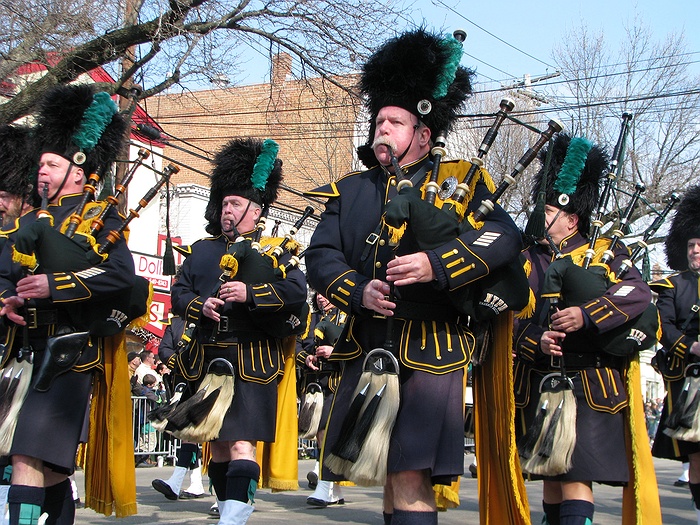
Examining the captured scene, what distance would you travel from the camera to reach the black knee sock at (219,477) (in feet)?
21.1

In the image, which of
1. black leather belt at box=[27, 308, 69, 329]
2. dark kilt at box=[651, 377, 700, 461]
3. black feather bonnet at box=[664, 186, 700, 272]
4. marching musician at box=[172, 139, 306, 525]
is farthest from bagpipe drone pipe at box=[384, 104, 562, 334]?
black feather bonnet at box=[664, 186, 700, 272]

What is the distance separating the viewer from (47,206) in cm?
558

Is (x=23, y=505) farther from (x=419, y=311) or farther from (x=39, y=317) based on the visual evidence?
(x=419, y=311)

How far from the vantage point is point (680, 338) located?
7414 mm

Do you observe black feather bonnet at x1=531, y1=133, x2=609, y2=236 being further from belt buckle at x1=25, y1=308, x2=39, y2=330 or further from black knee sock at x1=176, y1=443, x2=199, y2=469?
black knee sock at x1=176, y1=443, x2=199, y2=469

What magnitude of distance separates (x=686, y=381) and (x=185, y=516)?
13.0ft

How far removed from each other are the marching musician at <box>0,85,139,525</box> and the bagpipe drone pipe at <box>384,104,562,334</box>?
1.95 m

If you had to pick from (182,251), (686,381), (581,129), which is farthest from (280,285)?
(581,129)

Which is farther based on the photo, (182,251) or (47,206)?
(182,251)

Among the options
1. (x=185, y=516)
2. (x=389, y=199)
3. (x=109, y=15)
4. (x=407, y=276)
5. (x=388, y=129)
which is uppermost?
(x=109, y=15)

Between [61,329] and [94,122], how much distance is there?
133cm

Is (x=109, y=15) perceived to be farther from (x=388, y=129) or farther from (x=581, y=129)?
(x=581, y=129)

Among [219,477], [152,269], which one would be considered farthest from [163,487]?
[152,269]

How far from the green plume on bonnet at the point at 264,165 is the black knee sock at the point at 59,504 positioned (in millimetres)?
2729
